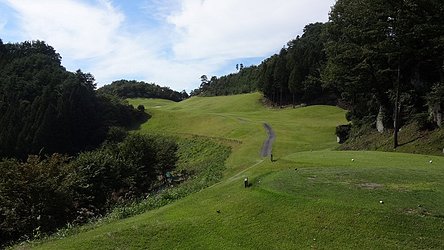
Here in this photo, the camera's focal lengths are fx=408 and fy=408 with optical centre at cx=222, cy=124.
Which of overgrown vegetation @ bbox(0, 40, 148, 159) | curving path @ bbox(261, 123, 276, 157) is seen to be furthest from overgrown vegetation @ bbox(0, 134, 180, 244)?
overgrown vegetation @ bbox(0, 40, 148, 159)

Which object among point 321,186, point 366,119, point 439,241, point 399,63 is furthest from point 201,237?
point 366,119

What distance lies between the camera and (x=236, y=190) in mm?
16562

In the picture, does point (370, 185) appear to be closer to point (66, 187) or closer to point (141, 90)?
point (66, 187)

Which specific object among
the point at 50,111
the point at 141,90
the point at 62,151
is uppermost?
the point at 141,90

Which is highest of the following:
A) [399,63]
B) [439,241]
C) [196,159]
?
[399,63]

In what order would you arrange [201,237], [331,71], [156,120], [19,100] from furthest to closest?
[156,120], [19,100], [331,71], [201,237]

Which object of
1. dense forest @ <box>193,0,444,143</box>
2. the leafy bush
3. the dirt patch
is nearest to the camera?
the dirt patch

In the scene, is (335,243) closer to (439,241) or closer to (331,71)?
(439,241)

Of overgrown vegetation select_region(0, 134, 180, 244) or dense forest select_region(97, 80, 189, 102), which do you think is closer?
overgrown vegetation select_region(0, 134, 180, 244)

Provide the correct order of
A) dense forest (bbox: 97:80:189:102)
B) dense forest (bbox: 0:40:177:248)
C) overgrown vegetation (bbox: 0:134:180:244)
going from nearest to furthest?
overgrown vegetation (bbox: 0:134:180:244)
dense forest (bbox: 0:40:177:248)
dense forest (bbox: 97:80:189:102)

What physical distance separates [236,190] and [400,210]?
6.27 meters

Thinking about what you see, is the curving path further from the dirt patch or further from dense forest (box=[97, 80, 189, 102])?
dense forest (box=[97, 80, 189, 102])

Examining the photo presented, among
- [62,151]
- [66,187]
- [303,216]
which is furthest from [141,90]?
[303,216]

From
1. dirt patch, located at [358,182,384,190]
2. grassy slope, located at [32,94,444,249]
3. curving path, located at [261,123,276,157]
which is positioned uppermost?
dirt patch, located at [358,182,384,190]
